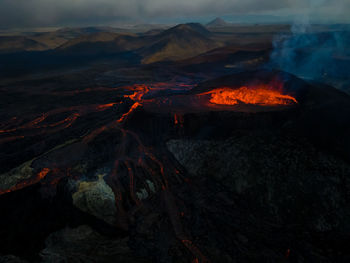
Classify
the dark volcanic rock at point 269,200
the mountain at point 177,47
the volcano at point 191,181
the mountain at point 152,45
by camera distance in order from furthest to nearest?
the mountain at point 152,45
the mountain at point 177,47
the volcano at point 191,181
the dark volcanic rock at point 269,200

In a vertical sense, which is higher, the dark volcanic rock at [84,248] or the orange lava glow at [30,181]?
the orange lava glow at [30,181]

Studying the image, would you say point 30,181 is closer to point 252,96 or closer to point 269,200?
point 269,200

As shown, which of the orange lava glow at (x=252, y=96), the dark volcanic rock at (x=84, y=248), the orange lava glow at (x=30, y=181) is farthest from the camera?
the orange lava glow at (x=252, y=96)

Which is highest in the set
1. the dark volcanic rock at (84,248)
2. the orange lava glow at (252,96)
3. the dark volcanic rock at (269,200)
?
the orange lava glow at (252,96)

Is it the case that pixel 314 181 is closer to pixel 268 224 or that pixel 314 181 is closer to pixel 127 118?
pixel 268 224

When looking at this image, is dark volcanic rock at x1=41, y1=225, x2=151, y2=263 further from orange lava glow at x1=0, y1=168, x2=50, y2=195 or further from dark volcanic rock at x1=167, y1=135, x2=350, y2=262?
orange lava glow at x1=0, y1=168, x2=50, y2=195

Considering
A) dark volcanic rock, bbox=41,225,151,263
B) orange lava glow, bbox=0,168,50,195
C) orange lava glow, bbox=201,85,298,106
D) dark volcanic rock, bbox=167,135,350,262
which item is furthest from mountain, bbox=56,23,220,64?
dark volcanic rock, bbox=41,225,151,263

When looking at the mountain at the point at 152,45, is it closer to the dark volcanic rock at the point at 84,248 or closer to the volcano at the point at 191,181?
the volcano at the point at 191,181

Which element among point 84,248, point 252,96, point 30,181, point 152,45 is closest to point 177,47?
point 152,45

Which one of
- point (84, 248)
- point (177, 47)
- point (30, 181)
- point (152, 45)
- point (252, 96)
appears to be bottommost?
point (84, 248)

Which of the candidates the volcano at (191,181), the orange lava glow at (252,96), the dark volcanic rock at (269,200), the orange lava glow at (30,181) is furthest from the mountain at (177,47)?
the dark volcanic rock at (269,200)
